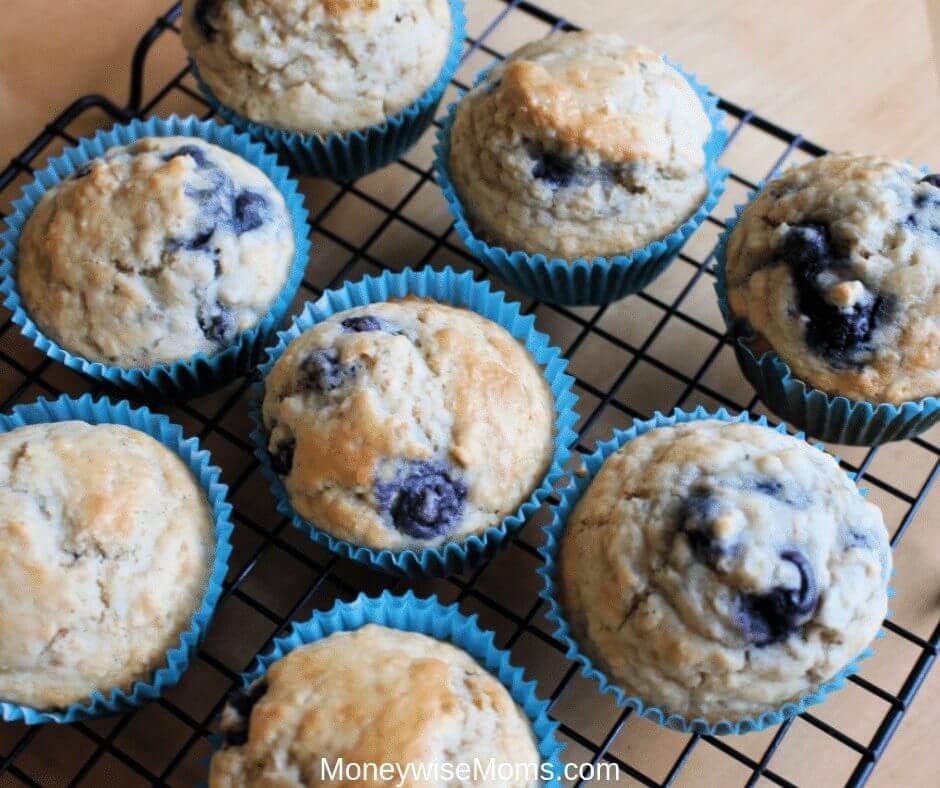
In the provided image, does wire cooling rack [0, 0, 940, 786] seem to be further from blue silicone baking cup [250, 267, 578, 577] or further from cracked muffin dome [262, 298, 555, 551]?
cracked muffin dome [262, 298, 555, 551]

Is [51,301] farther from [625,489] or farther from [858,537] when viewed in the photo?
[858,537]

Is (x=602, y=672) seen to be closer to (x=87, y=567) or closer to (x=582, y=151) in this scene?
(x=87, y=567)

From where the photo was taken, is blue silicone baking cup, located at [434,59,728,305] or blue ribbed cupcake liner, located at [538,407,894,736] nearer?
blue ribbed cupcake liner, located at [538,407,894,736]

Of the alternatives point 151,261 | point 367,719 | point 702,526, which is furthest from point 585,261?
point 367,719

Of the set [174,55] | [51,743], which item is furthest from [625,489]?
[174,55]

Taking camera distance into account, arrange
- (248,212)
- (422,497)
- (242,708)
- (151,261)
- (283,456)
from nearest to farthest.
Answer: (242,708), (422,497), (283,456), (151,261), (248,212)

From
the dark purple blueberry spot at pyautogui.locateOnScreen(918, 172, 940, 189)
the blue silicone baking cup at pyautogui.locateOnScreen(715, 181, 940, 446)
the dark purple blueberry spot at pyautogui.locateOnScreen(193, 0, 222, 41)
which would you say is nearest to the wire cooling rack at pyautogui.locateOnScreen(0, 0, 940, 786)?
the blue silicone baking cup at pyautogui.locateOnScreen(715, 181, 940, 446)
